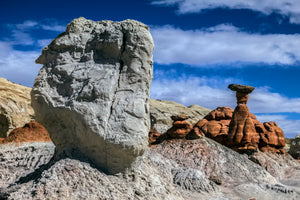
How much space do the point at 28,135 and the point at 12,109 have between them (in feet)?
30.9

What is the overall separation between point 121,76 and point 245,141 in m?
14.0

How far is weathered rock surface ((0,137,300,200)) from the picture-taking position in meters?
6.31

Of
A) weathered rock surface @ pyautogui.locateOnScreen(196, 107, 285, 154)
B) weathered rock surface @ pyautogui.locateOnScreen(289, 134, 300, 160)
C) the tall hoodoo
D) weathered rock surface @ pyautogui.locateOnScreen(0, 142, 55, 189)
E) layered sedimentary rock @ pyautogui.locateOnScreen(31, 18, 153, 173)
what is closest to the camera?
layered sedimentary rock @ pyautogui.locateOnScreen(31, 18, 153, 173)

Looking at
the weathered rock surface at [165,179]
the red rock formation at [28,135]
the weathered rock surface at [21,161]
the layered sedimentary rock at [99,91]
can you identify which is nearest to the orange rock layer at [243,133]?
the weathered rock surface at [165,179]

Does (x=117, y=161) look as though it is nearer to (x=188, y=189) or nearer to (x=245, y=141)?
(x=188, y=189)

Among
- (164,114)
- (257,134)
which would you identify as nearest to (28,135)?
(257,134)

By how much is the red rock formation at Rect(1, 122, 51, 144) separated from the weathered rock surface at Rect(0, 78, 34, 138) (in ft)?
26.6

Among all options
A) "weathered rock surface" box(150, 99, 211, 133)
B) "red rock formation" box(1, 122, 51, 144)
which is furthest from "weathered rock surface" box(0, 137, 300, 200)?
"weathered rock surface" box(150, 99, 211, 133)

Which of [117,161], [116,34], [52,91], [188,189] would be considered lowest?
[188,189]

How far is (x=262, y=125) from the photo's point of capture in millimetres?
21859

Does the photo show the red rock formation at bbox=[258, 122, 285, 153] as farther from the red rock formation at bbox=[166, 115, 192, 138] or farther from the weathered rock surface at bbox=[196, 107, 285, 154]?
the red rock formation at bbox=[166, 115, 192, 138]

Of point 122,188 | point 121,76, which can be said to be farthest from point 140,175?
point 121,76

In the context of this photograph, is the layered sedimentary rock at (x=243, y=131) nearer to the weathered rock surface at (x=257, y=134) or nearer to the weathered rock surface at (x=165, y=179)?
the weathered rock surface at (x=257, y=134)

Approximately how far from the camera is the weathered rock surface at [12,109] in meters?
21.3
